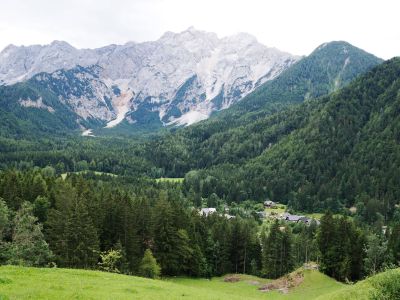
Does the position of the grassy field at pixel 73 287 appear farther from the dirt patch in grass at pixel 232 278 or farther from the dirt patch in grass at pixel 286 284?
the dirt patch in grass at pixel 232 278

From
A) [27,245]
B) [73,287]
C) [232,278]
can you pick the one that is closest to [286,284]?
[232,278]

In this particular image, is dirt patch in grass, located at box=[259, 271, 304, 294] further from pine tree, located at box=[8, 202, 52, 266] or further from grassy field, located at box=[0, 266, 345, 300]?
pine tree, located at box=[8, 202, 52, 266]

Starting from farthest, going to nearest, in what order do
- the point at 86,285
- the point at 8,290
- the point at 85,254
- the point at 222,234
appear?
the point at 222,234, the point at 85,254, the point at 86,285, the point at 8,290

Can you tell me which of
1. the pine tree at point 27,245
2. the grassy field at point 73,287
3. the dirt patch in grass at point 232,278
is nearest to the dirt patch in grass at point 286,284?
the dirt patch in grass at point 232,278

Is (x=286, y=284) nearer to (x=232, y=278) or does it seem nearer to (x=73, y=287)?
(x=232, y=278)

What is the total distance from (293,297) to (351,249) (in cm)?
2759

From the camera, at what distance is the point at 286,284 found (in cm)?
8288

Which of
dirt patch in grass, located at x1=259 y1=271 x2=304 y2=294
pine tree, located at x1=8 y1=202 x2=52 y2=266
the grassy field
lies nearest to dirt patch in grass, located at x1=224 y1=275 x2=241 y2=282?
dirt patch in grass, located at x1=259 y1=271 x2=304 y2=294

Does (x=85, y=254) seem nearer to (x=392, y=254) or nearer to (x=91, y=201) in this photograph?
(x=91, y=201)

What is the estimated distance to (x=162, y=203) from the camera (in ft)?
339

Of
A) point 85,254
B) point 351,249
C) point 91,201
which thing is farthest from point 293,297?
point 91,201

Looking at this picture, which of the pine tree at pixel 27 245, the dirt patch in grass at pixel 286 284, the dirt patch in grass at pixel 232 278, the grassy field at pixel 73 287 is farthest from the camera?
the dirt patch in grass at pixel 232 278

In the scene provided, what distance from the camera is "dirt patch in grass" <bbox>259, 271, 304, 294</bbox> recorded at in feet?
268

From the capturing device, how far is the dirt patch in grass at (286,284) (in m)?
81.6
